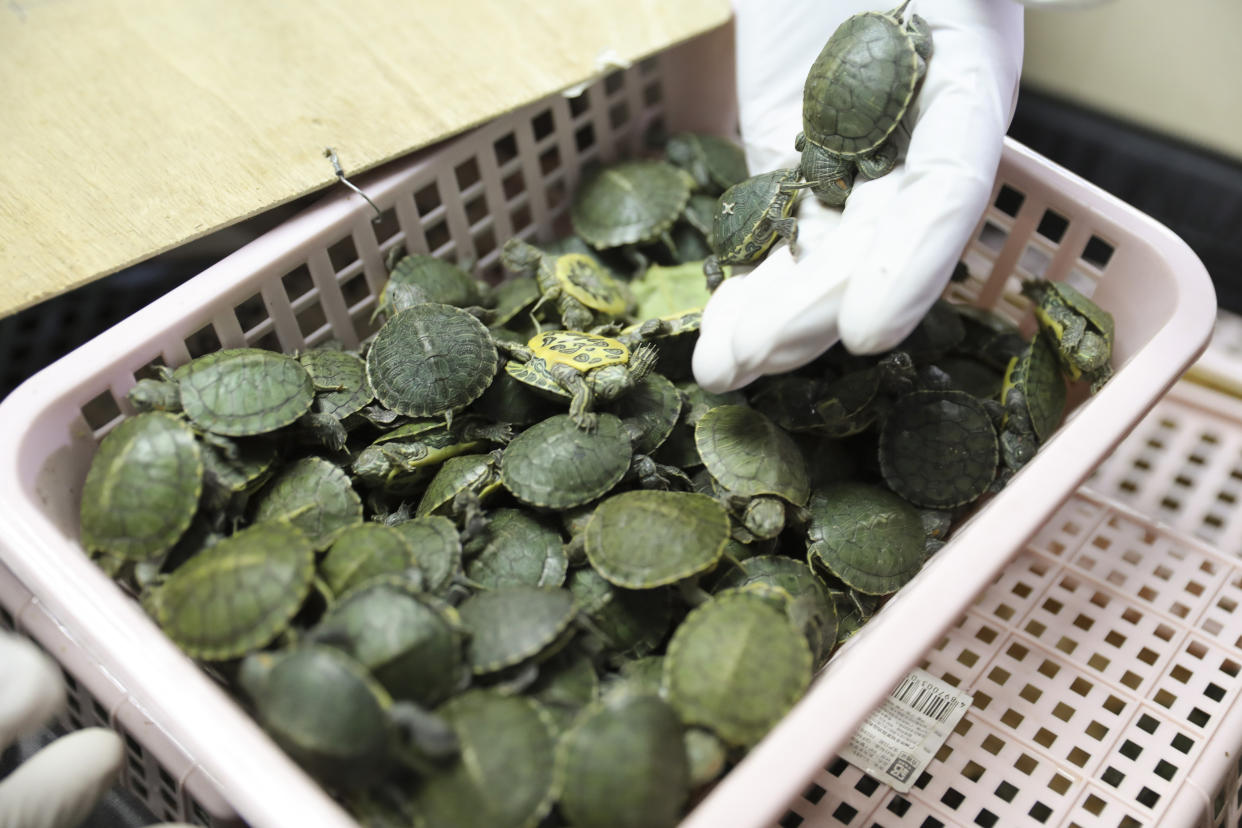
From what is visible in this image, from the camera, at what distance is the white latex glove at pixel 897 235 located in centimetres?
132

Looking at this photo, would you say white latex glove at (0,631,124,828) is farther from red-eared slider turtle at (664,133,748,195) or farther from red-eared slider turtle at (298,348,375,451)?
red-eared slider turtle at (664,133,748,195)

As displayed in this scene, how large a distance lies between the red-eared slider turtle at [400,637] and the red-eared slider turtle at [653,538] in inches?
12.4

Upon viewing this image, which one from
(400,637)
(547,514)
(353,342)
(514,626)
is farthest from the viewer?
(353,342)

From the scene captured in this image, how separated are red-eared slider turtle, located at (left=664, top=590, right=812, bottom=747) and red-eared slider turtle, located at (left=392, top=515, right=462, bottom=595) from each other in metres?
0.43

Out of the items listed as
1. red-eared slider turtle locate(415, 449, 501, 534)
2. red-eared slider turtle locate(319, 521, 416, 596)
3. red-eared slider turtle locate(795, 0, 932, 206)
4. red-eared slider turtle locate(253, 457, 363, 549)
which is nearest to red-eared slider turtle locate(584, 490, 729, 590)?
red-eared slider turtle locate(415, 449, 501, 534)

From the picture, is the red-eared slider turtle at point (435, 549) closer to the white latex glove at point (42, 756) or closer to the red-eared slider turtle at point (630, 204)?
the white latex glove at point (42, 756)

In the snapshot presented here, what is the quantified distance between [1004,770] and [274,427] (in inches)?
61.8

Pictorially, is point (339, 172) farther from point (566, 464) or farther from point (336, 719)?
point (336, 719)

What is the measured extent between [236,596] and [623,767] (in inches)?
25.2

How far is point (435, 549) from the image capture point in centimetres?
156

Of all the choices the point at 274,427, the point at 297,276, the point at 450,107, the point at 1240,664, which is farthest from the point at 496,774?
the point at 297,276

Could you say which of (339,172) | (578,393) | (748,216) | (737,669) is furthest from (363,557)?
(748,216)

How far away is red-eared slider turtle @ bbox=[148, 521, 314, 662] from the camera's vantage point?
1.30m

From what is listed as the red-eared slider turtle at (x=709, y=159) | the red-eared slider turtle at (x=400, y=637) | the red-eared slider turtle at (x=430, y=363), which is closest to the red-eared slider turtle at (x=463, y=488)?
the red-eared slider turtle at (x=430, y=363)
